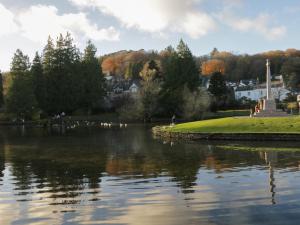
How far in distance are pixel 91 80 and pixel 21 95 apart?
2309 cm

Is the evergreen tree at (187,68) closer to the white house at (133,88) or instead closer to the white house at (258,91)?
the white house at (133,88)

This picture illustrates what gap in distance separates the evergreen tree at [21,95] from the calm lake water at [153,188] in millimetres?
65392

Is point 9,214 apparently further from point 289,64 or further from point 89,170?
point 289,64

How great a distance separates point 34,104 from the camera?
96438 millimetres

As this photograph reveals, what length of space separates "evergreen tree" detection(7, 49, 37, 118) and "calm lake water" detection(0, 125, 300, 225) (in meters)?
65.4

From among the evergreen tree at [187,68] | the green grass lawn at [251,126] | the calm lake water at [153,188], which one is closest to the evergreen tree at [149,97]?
the evergreen tree at [187,68]

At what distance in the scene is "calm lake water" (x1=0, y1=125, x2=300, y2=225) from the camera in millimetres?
13695

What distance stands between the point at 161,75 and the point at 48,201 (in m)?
100

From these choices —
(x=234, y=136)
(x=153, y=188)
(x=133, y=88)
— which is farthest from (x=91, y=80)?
(x=153, y=188)

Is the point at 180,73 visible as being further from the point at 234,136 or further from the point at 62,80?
the point at 234,136

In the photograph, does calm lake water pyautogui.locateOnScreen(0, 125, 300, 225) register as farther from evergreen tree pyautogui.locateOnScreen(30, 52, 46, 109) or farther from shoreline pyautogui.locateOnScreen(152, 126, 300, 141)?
evergreen tree pyautogui.locateOnScreen(30, 52, 46, 109)

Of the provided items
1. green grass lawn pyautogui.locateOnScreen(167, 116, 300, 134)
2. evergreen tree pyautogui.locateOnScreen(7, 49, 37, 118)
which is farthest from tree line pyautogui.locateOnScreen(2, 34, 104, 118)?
green grass lawn pyautogui.locateOnScreen(167, 116, 300, 134)

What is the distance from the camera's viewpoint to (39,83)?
106 metres

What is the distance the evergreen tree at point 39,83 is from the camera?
10494cm
